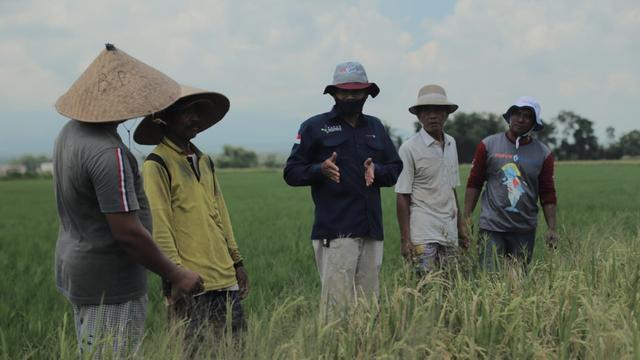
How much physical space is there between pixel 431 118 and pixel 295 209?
12.2 meters

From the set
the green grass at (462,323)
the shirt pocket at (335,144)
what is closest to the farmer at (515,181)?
the green grass at (462,323)

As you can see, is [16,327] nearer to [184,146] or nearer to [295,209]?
[184,146]

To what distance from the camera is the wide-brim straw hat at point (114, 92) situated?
240 centimetres

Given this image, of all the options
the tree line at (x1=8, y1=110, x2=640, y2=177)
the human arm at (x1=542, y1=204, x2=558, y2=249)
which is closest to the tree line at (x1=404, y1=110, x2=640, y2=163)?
the tree line at (x1=8, y1=110, x2=640, y2=177)

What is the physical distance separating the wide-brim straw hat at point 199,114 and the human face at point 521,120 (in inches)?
87.3

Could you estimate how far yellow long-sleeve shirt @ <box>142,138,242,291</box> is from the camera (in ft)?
9.28

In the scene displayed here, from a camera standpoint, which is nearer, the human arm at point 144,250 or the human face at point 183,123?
the human arm at point 144,250

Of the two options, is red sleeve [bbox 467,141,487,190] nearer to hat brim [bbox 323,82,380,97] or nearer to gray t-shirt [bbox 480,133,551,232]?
gray t-shirt [bbox 480,133,551,232]

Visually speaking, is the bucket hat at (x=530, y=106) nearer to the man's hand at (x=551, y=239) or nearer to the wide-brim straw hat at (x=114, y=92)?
the man's hand at (x=551, y=239)

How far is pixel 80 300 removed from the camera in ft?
8.03

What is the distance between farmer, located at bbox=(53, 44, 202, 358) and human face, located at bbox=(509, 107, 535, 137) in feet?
8.98

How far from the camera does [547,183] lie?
15.1 ft

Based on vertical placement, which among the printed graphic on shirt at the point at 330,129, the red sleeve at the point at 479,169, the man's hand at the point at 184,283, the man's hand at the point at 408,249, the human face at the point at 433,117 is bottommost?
the man's hand at the point at 408,249

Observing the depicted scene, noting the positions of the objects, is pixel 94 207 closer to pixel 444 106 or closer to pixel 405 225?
pixel 405 225
